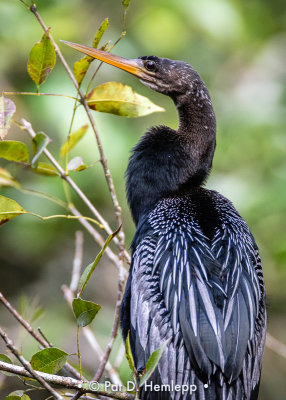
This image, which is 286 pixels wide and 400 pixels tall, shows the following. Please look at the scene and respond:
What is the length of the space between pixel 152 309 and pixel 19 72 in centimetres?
338

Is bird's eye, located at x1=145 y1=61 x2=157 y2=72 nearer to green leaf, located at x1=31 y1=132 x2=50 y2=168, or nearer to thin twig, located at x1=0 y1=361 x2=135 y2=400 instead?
green leaf, located at x1=31 y1=132 x2=50 y2=168

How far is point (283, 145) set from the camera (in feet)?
15.2

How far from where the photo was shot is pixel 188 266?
2.56 metres

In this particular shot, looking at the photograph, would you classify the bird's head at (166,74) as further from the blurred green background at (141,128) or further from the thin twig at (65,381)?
the thin twig at (65,381)

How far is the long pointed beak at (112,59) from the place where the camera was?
2792mm

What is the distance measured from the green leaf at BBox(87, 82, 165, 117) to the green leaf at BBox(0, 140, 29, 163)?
1.43 ft

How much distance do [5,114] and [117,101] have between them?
0.65m

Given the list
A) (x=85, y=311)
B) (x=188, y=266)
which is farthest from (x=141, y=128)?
(x=85, y=311)

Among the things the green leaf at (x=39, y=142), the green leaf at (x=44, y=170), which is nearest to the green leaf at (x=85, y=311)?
the green leaf at (x=39, y=142)

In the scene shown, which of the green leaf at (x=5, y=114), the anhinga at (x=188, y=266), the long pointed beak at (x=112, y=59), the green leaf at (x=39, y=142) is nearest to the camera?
the green leaf at (x=5, y=114)

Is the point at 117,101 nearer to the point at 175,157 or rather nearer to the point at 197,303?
the point at 175,157

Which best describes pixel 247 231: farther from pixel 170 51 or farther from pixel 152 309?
pixel 170 51

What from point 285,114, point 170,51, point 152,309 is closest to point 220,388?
point 152,309

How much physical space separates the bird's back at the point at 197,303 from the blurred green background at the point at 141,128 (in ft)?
4.58
